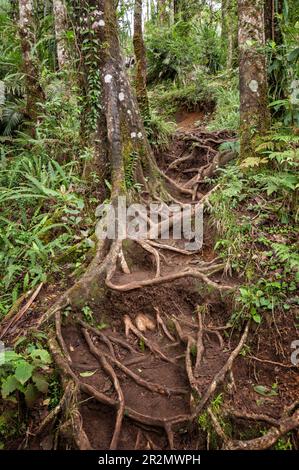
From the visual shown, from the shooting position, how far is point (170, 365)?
3246 millimetres

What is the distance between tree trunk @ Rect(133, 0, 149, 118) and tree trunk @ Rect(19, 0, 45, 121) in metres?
1.77

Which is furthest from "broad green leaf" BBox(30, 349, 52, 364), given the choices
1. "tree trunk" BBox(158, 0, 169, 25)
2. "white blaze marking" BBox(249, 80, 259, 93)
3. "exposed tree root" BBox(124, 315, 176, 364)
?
"tree trunk" BBox(158, 0, 169, 25)

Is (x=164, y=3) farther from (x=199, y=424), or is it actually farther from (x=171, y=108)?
(x=199, y=424)

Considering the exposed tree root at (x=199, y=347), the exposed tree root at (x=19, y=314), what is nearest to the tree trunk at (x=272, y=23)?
the exposed tree root at (x=199, y=347)

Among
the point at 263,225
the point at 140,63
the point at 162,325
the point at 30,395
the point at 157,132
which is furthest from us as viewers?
the point at 140,63

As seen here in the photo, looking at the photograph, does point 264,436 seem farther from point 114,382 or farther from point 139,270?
point 139,270

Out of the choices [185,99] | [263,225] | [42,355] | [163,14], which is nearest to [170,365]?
[42,355]

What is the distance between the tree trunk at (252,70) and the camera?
459 cm

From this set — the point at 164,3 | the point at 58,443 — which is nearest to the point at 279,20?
the point at 58,443

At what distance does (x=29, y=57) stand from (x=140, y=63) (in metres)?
2.11

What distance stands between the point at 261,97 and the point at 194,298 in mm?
2765

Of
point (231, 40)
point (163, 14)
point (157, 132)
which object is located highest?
point (163, 14)

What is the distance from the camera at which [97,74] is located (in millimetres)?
4785

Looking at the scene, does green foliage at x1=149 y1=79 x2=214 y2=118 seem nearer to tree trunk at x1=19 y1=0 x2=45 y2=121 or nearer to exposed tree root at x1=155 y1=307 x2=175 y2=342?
tree trunk at x1=19 y1=0 x2=45 y2=121
